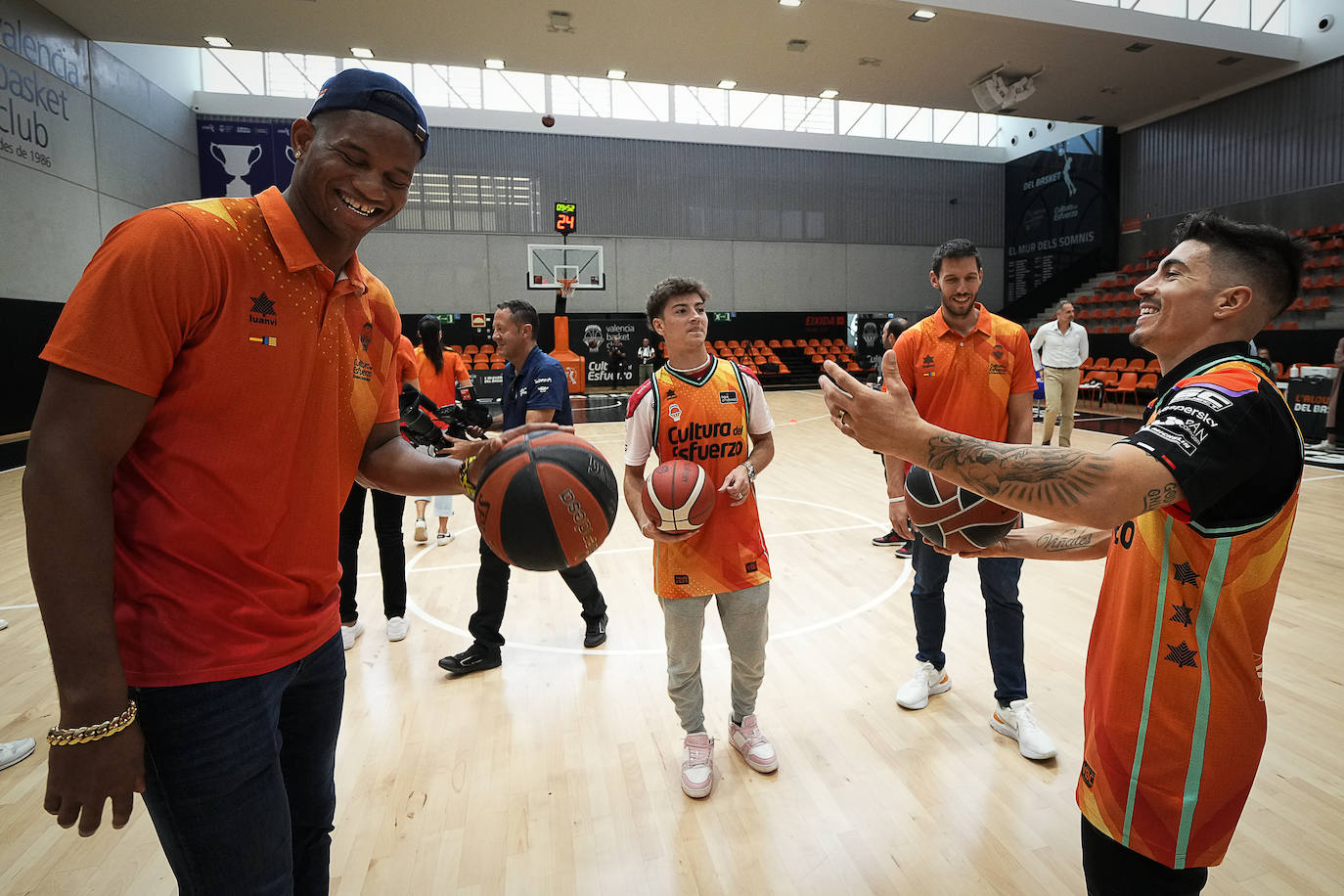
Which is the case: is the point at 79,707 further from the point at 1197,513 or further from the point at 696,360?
the point at 696,360

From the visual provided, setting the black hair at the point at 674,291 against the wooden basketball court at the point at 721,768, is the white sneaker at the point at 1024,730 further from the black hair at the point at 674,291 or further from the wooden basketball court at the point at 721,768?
the black hair at the point at 674,291

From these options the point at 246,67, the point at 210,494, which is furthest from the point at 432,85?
the point at 210,494

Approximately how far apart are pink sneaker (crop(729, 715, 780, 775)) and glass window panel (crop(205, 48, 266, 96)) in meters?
20.0

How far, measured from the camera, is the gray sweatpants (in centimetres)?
268

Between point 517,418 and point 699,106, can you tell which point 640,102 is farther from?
point 517,418

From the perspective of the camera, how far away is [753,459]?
9.36ft

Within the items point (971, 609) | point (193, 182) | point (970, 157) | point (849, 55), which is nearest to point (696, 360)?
point (971, 609)

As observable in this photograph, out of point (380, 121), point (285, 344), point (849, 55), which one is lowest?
point (285, 344)

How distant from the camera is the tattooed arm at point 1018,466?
1166 mm

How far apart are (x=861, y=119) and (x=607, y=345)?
10454mm

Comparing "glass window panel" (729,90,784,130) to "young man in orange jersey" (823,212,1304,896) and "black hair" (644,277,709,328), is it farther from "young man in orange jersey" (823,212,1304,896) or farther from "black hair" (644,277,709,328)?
"young man in orange jersey" (823,212,1304,896)

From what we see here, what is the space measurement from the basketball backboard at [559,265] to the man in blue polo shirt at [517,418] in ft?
48.1

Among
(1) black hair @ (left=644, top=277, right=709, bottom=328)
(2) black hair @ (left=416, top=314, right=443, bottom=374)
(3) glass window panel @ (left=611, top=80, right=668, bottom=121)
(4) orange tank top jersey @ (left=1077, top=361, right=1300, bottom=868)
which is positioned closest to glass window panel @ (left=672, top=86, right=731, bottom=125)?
(3) glass window panel @ (left=611, top=80, right=668, bottom=121)

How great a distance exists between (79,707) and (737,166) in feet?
69.5
